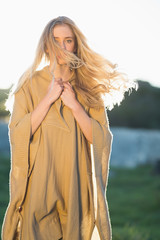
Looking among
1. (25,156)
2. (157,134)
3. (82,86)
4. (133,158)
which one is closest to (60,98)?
(82,86)

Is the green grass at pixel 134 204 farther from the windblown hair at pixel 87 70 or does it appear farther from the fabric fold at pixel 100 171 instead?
the windblown hair at pixel 87 70

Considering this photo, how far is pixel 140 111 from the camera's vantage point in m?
18.3

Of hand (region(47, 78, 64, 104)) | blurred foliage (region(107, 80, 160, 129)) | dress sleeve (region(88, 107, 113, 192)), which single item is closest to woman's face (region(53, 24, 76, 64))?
hand (region(47, 78, 64, 104))

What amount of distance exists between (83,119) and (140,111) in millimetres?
15377

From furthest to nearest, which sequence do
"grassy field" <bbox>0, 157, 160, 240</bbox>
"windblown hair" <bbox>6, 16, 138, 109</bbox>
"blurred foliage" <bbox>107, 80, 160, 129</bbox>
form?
"blurred foliage" <bbox>107, 80, 160, 129</bbox>, "grassy field" <bbox>0, 157, 160, 240</bbox>, "windblown hair" <bbox>6, 16, 138, 109</bbox>

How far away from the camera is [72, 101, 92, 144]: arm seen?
3135 millimetres

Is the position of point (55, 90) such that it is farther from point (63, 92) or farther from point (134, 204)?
point (134, 204)

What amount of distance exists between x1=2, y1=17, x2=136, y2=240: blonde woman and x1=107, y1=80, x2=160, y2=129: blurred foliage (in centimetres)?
1408

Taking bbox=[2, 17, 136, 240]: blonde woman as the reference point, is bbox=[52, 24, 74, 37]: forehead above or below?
above

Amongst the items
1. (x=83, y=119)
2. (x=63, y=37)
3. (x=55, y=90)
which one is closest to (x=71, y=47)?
(x=63, y=37)

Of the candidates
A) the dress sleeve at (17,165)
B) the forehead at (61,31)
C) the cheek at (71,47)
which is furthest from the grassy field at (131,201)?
the forehead at (61,31)

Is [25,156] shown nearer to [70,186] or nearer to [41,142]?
[41,142]

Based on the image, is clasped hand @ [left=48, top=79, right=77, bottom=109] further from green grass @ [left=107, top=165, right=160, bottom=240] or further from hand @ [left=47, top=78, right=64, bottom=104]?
green grass @ [left=107, top=165, right=160, bottom=240]

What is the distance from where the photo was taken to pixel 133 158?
15258 millimetres
